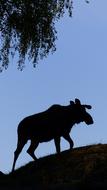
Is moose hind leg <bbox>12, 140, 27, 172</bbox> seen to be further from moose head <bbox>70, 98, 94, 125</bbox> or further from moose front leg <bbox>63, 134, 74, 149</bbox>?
moose head <bbox>70, 98, 94, 125</bbox>

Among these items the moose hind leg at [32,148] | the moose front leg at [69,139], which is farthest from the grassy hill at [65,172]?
the moose hind leg at [32,148]

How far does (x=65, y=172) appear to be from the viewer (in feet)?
77.2

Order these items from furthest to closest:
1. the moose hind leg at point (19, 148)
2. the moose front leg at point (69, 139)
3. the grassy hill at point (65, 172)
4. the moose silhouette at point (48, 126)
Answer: the moose hind leg at point (19, 148) < the moose silhouette at point (48, 126) < the moose front leg at point (69, 139) < the grassy hill at point (65, 172)

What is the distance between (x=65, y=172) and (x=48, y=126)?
376 centimetres

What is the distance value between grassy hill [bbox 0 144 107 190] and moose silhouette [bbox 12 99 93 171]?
85 cm

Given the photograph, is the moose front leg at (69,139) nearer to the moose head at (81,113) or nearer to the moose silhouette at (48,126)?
the moose silhouette at (48,126)

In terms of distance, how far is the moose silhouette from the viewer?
2691 cm

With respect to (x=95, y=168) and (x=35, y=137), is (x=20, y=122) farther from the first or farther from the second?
(x=95, y=168)

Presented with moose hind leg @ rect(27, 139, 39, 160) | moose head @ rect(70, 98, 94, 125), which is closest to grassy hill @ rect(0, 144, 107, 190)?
moose hind leg @ rect(27, 139, 39, 160)

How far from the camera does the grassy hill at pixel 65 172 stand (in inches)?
805

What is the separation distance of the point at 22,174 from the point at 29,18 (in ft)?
25.2

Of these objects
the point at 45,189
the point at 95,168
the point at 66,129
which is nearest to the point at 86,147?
the point at 66,129

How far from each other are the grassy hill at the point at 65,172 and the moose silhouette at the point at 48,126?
33.6 inches

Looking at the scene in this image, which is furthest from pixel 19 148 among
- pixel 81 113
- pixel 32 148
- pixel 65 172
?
pixel 65 172
